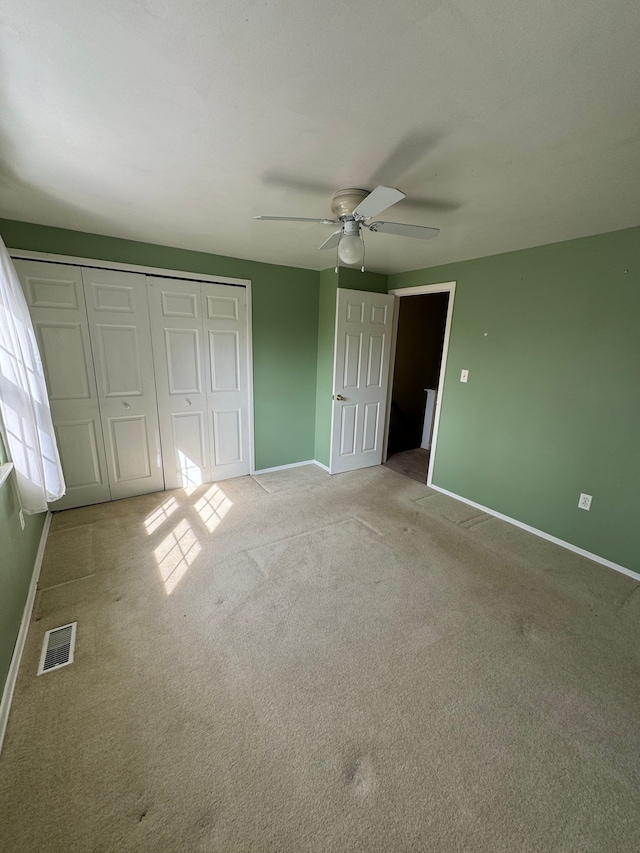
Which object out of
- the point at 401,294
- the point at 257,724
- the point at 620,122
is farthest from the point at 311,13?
the point at 401,294

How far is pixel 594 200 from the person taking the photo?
5.96 ft

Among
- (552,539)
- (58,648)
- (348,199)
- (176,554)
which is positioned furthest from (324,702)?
(348,199)

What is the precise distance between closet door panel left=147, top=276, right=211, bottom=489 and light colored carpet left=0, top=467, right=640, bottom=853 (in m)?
1.06

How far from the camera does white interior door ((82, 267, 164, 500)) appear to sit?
9.42 ft

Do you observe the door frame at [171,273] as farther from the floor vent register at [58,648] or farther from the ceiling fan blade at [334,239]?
the floor vent register at [58,648]

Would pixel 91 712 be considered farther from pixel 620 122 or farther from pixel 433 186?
pixel 620 122

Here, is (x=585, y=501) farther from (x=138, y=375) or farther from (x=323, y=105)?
(x=138, y=375)

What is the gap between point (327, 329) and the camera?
3855 mm

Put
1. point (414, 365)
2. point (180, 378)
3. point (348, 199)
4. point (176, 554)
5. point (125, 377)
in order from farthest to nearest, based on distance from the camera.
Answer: point (414, 365) < point (180, 378) < point (125, 377) < point (176, 554) < point (348, 199)

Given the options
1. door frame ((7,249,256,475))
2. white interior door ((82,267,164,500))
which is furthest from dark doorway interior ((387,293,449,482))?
white interior door ((82,267,164,500))

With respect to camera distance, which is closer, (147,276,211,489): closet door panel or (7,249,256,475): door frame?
(7,249,256,475): door frame

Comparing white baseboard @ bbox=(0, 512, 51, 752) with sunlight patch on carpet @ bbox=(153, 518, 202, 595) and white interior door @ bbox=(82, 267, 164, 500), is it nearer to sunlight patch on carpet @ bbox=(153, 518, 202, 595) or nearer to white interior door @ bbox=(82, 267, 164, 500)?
sunlight patch on carpet @ bbox=(153, 518, 202, 595)

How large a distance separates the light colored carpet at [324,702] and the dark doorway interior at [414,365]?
302 cm

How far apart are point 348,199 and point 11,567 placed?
8.48 feet
